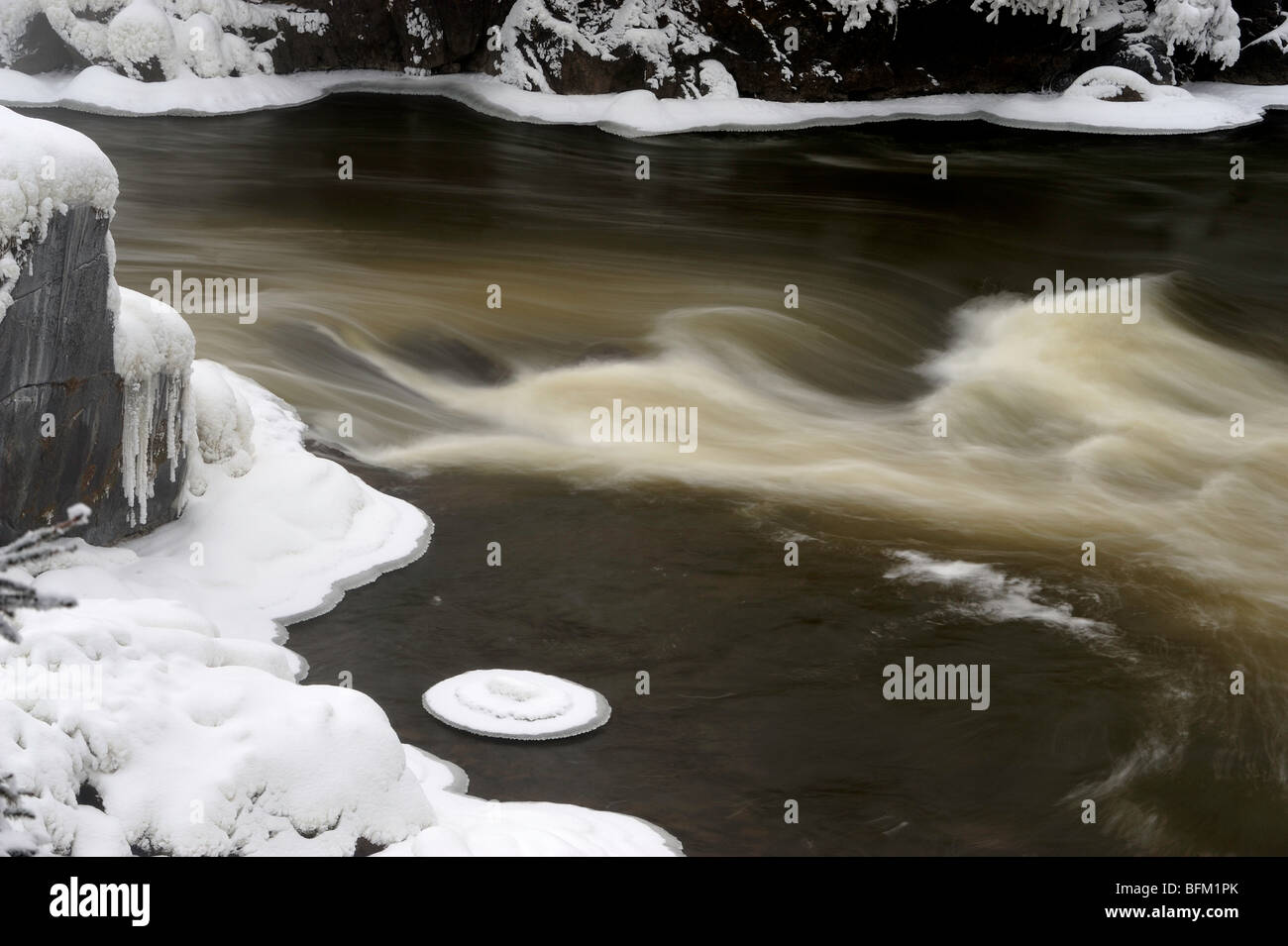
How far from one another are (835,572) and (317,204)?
9560mm

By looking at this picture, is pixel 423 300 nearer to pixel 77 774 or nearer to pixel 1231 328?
pixel 1231 328

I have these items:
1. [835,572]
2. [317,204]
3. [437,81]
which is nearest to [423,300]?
[317,204]

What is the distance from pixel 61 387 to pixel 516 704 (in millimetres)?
2425

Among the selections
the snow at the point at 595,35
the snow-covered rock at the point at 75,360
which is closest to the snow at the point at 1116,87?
the snow at the point at 595,35

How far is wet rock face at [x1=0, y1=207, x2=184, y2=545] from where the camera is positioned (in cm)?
620

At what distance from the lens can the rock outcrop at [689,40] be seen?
1961 centimetres

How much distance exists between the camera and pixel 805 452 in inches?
384

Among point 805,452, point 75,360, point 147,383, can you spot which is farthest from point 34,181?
point 805,452

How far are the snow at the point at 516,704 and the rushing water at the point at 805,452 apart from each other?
8cm

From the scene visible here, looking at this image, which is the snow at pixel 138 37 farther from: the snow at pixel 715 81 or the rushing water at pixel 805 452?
the snow at pixel 715 81

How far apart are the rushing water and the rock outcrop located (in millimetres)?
1910

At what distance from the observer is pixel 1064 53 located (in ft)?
68.0

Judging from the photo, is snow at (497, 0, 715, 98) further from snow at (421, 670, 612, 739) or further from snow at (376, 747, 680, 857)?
snow at (376, 747, 680, 857)

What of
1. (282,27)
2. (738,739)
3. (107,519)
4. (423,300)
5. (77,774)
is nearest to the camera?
(77,774)
